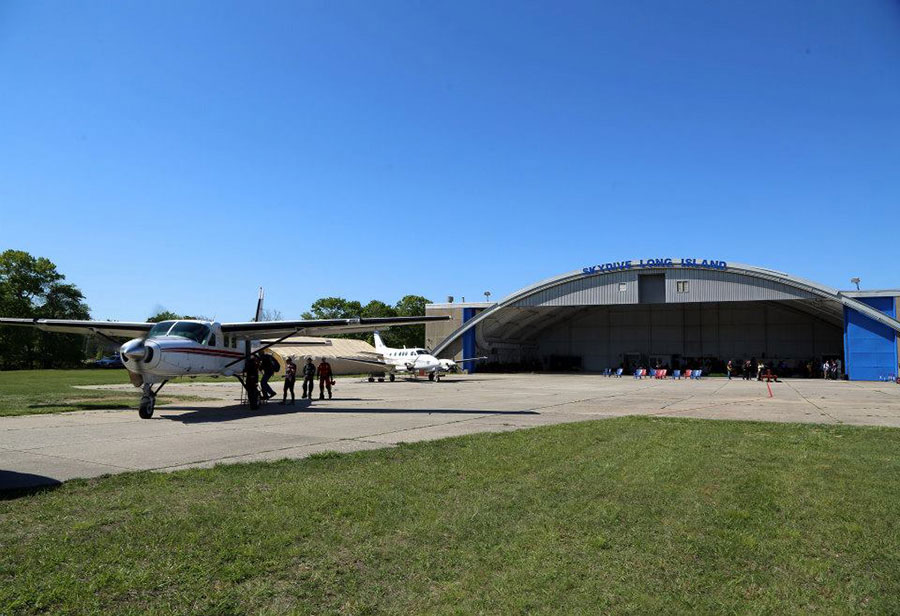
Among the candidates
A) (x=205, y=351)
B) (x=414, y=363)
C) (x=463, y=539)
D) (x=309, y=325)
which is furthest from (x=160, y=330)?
(x=414, y=363)

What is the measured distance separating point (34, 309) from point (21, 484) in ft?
252

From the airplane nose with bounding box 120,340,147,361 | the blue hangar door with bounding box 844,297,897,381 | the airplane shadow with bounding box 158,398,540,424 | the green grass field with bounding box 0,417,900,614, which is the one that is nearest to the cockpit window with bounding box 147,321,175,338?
the airplane nose with bounding box 120,340,147,361

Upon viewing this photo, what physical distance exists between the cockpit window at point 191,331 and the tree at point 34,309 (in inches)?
2412

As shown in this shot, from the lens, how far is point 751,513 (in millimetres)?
5840

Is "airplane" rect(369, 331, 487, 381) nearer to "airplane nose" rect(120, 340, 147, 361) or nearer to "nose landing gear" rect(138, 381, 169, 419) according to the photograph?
"nose landing gear" rect(138, 381, 169, 419)

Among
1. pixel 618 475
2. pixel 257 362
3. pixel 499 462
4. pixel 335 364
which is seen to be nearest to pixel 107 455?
pixel 499 462

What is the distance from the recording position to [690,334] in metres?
63.0

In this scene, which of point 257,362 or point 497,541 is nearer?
point 497,541

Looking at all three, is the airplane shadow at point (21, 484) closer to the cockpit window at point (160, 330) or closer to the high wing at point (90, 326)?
the cockpit window at point (160, 330)

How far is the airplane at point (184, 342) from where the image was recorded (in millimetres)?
15086

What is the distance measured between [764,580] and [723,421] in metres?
11.4

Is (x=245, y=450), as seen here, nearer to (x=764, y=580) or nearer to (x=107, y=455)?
(x=107, y=455)

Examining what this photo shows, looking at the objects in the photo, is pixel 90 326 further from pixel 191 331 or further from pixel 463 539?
pixel 463 539

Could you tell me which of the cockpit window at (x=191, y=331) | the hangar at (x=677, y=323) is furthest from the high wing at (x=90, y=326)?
the hangar at (x=677, y=323)
